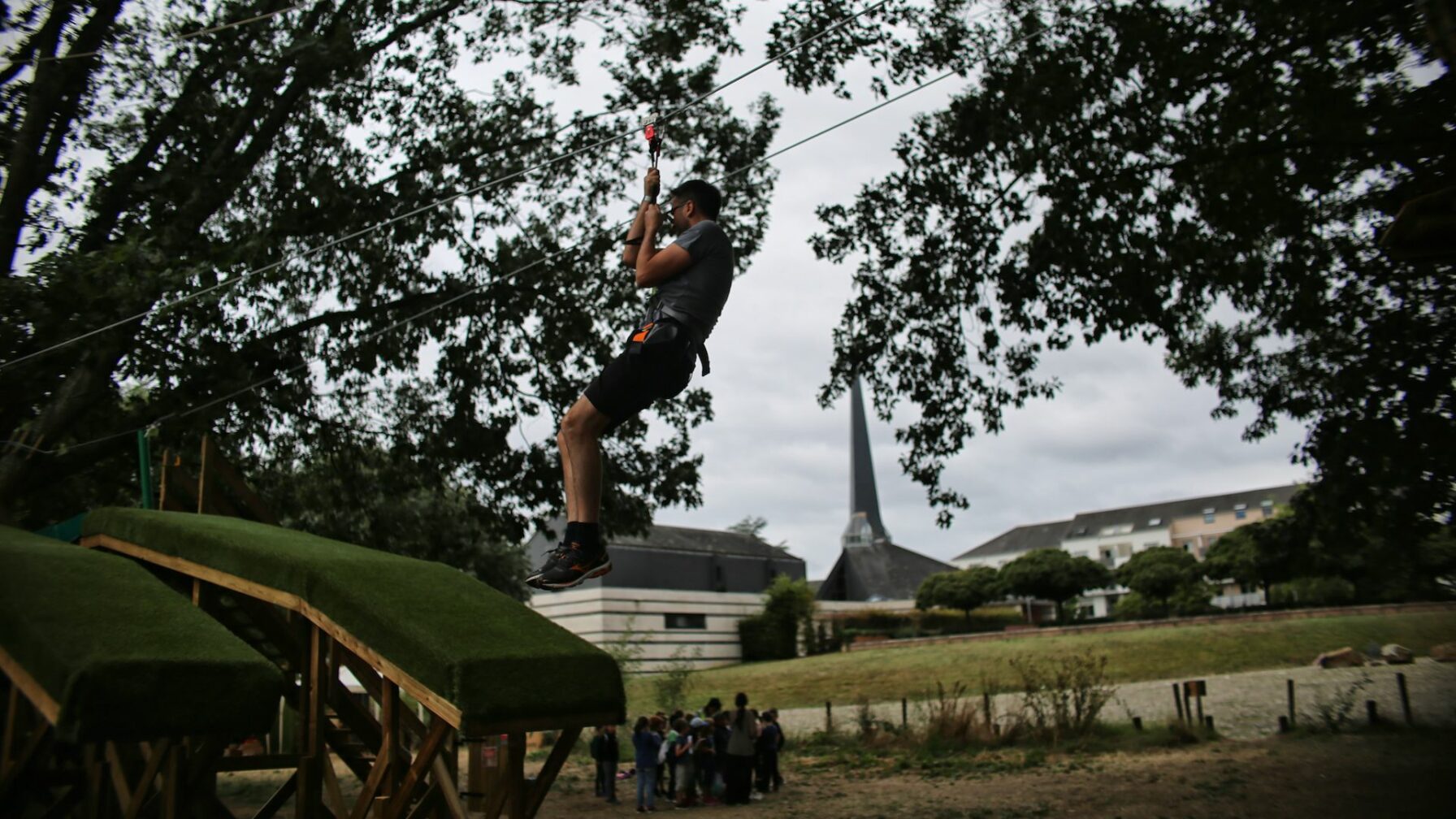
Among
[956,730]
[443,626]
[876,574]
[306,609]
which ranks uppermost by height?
[876,574]

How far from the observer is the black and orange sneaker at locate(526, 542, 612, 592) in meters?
5.28

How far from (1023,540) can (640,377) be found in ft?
370

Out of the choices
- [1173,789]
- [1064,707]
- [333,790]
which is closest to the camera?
[333,790]

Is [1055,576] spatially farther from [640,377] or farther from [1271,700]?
[640,377]

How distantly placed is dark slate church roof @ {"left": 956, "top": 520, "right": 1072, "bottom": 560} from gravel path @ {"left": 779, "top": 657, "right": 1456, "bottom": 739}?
243ft

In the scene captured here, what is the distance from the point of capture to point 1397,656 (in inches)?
1297

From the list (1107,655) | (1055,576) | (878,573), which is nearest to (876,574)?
(878,573)

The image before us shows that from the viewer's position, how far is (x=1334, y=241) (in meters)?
15.6

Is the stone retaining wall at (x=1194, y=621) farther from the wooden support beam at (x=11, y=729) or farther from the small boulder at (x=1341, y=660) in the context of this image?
the wooden support beam at (x=11, y=729)

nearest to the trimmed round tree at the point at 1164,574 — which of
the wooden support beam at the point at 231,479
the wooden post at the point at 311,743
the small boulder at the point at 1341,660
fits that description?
the small boulder at the point at 1341,660

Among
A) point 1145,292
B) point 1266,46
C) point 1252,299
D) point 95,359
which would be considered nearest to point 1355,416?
point 1252,299

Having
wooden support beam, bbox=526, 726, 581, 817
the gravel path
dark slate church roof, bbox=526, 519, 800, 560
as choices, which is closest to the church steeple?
dark slate church roof, bbox=526, 519, 800, 560

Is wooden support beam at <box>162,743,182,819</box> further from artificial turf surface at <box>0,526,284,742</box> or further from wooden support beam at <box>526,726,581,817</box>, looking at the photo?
wooden support beam at <box>526,726,581,817</box>

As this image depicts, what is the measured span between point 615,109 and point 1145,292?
8147mm
